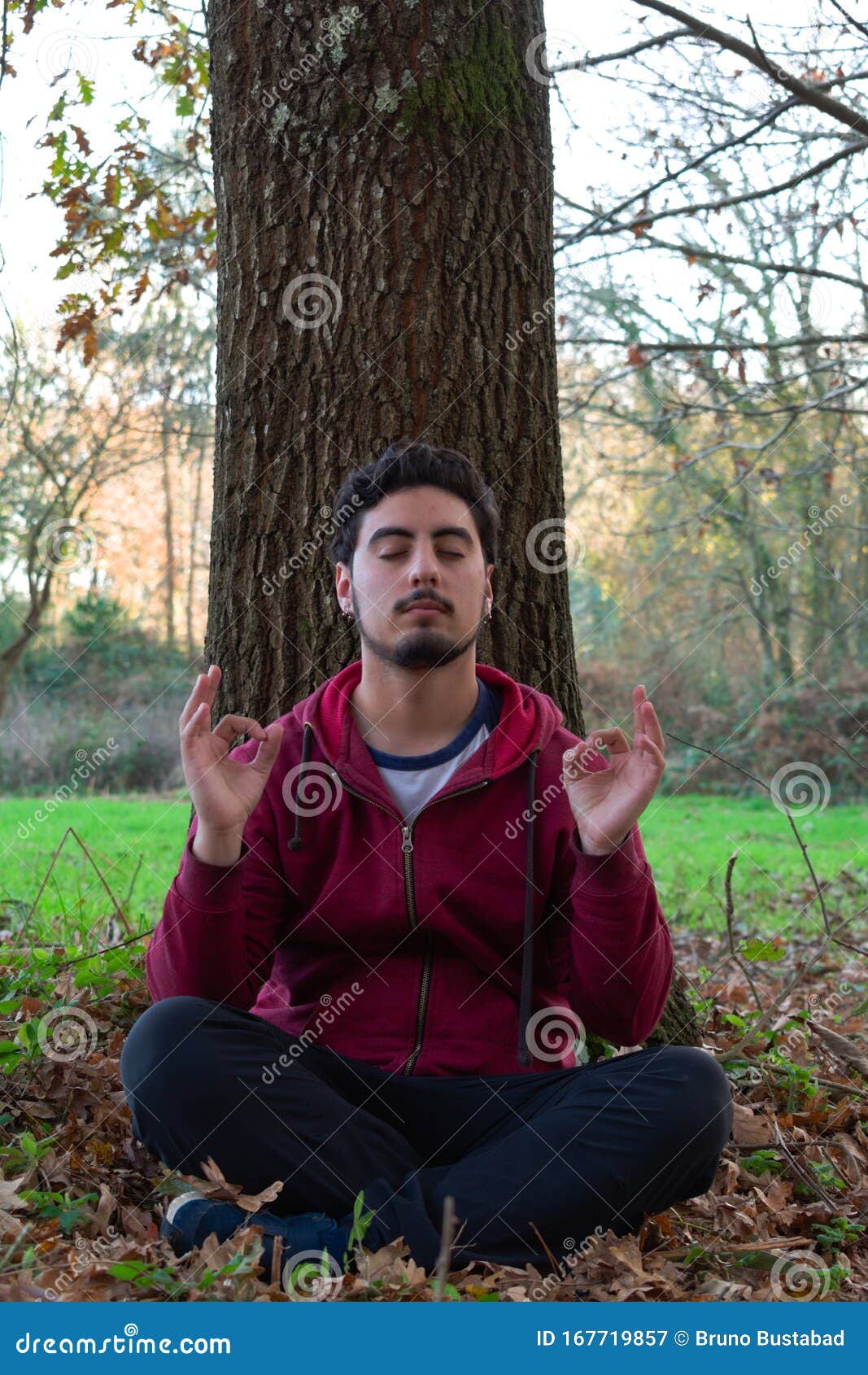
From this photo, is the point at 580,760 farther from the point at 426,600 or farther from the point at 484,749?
the point at 426,600

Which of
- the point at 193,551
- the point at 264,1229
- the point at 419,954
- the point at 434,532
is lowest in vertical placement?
the point at 264,1229

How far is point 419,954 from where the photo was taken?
9.64 feet

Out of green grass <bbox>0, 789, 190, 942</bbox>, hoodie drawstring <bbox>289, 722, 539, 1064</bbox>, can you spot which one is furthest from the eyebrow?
green grass <bbox>0, 789, 190, 942</bbox>

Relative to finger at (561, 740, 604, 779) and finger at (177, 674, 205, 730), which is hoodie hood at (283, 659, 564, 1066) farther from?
finger at (177, 674, 205, 730)

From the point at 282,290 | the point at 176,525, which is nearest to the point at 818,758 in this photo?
the point at 176,525

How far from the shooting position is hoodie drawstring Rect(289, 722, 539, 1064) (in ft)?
9.37

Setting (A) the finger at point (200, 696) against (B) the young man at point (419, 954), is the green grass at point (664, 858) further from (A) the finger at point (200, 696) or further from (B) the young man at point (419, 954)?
(A) the finger at point (200, 696)

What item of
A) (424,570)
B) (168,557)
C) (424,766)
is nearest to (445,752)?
(424,766)

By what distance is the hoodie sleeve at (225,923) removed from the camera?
2.71 meters

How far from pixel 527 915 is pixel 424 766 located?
1.59 feet

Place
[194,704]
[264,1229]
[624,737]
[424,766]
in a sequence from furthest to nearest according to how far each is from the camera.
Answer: [424,766]
[194,704]
[624,737]
[264,1229]

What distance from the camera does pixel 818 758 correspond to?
17.8 meters

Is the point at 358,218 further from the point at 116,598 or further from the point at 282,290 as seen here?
the point at 116,598

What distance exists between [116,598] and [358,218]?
59.0 feet
